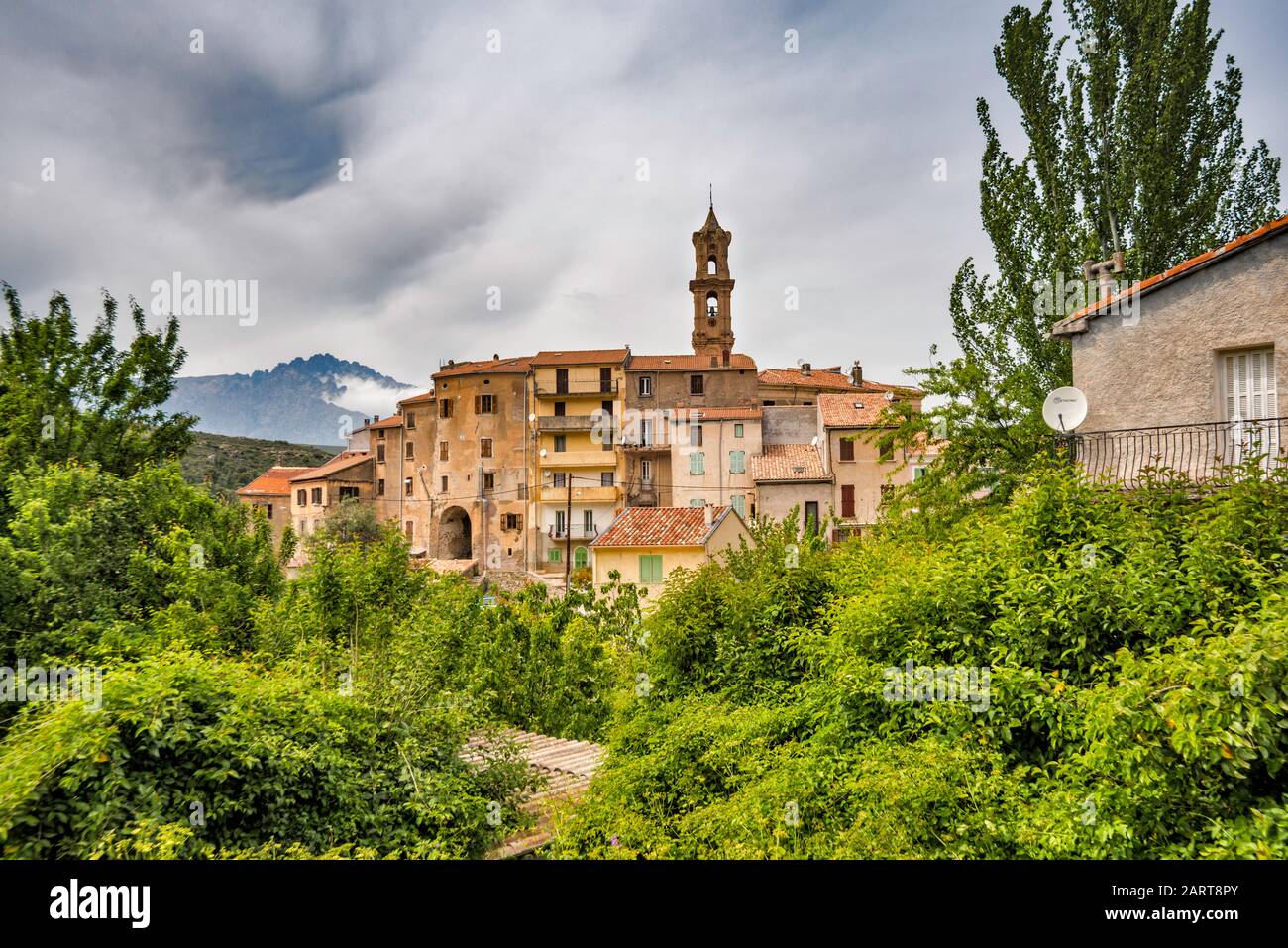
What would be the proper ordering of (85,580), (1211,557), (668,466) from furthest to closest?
(668,466) → (85,580) → (1211,557)

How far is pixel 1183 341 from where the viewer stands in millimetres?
10617

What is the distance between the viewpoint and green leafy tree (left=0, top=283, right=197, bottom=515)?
1252 centimetres

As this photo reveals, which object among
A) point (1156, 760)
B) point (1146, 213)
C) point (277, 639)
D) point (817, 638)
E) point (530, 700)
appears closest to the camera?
point (1156, 760)

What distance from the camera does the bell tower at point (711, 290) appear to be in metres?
49.4

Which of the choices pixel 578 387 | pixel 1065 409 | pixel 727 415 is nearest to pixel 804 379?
pixel 727 415

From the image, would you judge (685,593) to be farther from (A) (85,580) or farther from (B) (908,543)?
(A) (85,580)

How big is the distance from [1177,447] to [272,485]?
175 ft

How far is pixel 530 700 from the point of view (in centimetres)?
1366

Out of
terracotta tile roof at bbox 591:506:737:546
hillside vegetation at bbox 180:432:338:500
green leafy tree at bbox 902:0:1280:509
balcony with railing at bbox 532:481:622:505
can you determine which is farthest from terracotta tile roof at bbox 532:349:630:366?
green leafy tree at bbox 902:0:1280:509

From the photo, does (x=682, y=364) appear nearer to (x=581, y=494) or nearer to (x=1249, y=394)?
(x=581, y=494)

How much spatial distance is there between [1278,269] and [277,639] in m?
14.5

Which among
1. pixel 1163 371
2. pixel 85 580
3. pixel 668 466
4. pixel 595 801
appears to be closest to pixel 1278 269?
pixel 1163 371

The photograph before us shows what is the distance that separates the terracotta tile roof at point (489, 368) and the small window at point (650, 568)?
77.5 ft

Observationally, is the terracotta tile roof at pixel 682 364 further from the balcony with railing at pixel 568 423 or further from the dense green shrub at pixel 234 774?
the dense green shrub at pixel 234 774
